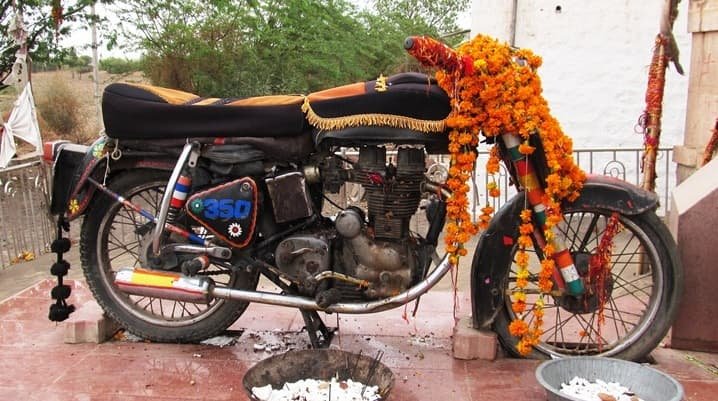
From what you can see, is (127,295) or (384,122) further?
(127,295)

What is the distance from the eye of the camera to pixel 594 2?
31.9ft

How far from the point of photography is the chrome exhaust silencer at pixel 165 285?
3.95 metres

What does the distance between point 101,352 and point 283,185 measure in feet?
5.04

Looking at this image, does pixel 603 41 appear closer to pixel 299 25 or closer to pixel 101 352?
pixel 101 352

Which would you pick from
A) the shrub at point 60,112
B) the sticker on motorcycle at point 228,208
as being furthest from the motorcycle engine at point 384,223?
the shrub at point 60,112

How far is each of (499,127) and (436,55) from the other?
0.50 m

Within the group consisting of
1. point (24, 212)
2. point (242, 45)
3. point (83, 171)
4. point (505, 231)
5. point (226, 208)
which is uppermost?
point (242, 45)

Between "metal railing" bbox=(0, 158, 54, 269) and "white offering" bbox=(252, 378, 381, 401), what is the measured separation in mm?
5337

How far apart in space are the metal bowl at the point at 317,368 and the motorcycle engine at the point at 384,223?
56 cm

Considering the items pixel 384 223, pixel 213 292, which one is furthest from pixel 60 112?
pixel 384 223

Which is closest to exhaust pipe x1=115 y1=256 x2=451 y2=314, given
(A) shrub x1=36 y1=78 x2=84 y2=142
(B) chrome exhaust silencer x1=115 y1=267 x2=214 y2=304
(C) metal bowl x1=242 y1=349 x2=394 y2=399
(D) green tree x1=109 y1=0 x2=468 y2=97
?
(B) chrome exhaust silencer x1=115 y1=267 x2=214 y2=304

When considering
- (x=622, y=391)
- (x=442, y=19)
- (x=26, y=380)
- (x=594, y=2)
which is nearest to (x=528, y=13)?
(x=594, y=2)

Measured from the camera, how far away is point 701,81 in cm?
669

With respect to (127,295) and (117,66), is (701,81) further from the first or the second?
(117,66)
